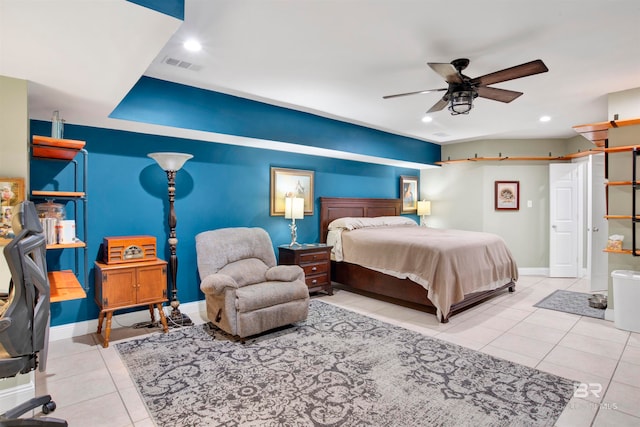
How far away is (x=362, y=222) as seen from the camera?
5.55 meters

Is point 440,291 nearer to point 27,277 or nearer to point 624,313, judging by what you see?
point 624,313

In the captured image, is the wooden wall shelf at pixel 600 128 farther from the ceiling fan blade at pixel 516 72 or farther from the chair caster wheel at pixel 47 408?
the chair caster wheel at pixel 47 408

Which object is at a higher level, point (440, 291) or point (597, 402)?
point (440, 291)

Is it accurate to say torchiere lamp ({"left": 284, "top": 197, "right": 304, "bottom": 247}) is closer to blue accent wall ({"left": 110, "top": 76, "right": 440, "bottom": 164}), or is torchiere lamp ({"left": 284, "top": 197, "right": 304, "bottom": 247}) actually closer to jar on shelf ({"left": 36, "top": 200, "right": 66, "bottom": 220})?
blue accent wall ({"left": 110, "top": 76, "right": 440, "bottom": 164})

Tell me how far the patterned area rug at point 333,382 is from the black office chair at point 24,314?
773 mm

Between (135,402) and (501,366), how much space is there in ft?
8.95

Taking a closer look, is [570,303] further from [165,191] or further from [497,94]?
[165,191]

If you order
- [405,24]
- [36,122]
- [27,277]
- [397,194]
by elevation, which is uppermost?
[405,24]

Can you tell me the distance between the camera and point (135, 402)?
230 cm

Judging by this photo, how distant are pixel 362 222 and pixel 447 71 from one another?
317 cm

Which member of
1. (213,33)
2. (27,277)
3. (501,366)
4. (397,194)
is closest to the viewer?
(27,277)

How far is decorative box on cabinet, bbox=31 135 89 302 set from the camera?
8.80 ft

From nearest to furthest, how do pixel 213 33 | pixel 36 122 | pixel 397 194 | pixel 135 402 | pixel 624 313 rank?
pixel 135 402
pixel 213 33
pixel 36 122
pixel 624 313
pixel 397 194

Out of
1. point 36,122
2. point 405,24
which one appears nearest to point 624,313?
point 405,24
